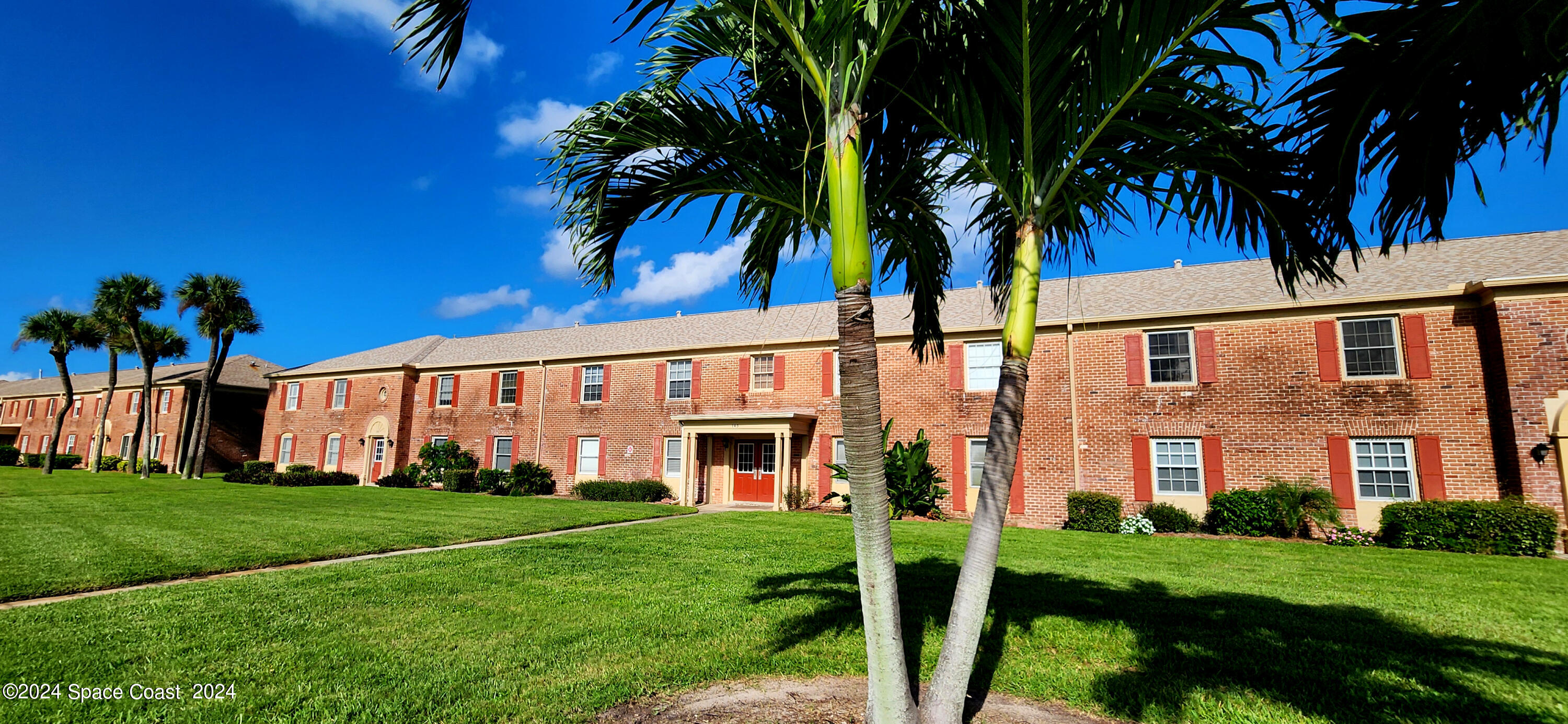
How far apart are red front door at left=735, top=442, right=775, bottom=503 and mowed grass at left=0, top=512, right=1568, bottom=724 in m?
11.8

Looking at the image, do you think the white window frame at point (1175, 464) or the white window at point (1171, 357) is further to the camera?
the white window at point (1171, 357)

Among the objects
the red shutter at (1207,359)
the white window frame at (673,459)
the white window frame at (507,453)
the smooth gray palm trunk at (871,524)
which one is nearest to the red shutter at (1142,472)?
the red shutter at (1207,359)

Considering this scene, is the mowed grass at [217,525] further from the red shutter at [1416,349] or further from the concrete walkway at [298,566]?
the red shutter at [1416,349]

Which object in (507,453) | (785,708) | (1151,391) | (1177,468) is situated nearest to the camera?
(785,708)

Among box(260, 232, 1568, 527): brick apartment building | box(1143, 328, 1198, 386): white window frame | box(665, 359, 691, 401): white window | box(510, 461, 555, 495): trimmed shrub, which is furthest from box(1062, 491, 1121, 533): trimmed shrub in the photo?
box(510, 461, 555, 495): trimmed shrub

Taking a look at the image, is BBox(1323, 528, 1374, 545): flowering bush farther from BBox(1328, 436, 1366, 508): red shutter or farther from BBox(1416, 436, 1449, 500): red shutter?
BBox(1416, 436, 1449, 500): red shutter

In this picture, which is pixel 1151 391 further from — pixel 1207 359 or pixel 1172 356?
pixel 1207 359

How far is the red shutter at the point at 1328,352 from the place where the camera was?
13.9 metres

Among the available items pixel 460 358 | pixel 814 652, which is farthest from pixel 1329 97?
pixel 460 358

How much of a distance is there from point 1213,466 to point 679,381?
15.2 metres

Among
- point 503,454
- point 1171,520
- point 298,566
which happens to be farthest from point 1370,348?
point 503,454

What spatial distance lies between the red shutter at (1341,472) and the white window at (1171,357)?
295 centimetres

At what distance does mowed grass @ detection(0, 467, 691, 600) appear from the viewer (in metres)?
7.18

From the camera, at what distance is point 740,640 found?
15.3 feet
